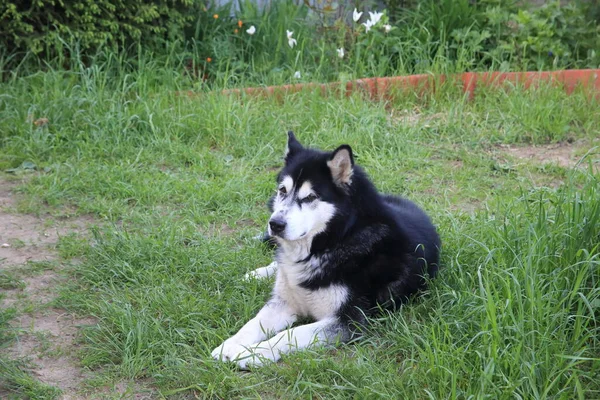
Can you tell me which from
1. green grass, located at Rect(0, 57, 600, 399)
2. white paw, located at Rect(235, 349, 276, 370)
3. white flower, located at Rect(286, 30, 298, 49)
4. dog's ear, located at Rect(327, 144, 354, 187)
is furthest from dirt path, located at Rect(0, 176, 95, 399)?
white flower, located at Rect(286, 30, 298, 49)

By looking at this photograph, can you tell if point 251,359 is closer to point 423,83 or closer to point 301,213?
point 301,213

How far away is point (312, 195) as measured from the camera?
3.41 meters

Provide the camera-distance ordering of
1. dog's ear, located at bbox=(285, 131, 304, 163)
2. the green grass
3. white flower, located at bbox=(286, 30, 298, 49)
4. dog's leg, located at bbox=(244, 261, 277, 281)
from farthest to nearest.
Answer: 1. white flower, located at bbox=(286, 30, 298, 49)
2. dog's leg, located at bbox=(244, 261, 277, 281)
3. dog's ear, located at bbox=(285, 131, 304, 163)
4. the green grass

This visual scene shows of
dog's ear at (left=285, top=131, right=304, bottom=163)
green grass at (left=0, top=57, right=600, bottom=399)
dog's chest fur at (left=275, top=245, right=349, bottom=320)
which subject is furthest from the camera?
dog's ear at (left=285, top=131, right=304, bottom=163)

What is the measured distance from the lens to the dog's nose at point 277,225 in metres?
3.30

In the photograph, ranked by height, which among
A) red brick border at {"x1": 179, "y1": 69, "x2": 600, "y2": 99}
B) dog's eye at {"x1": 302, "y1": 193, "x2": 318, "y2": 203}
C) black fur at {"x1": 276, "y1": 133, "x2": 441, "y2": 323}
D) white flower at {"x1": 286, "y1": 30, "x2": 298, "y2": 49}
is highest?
white flower at {"x1": 286, "y1": 30, "x2": 298, "y2": 49}

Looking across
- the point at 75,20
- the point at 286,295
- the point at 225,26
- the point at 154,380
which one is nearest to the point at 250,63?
the point at 225,26

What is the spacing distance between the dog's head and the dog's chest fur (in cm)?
14

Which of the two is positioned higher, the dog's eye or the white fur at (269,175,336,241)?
the dog's eye

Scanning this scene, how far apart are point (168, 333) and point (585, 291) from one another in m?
1.93

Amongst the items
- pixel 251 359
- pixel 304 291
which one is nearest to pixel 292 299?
pixel 304 291

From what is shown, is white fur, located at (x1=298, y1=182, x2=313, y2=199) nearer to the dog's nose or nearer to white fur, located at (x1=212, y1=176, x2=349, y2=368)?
white fur, located at (x1=212, y1=176, x2=349, y2=368)

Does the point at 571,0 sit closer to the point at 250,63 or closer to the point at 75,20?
the point at 250,63

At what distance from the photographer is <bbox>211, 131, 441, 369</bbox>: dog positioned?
3332mm
